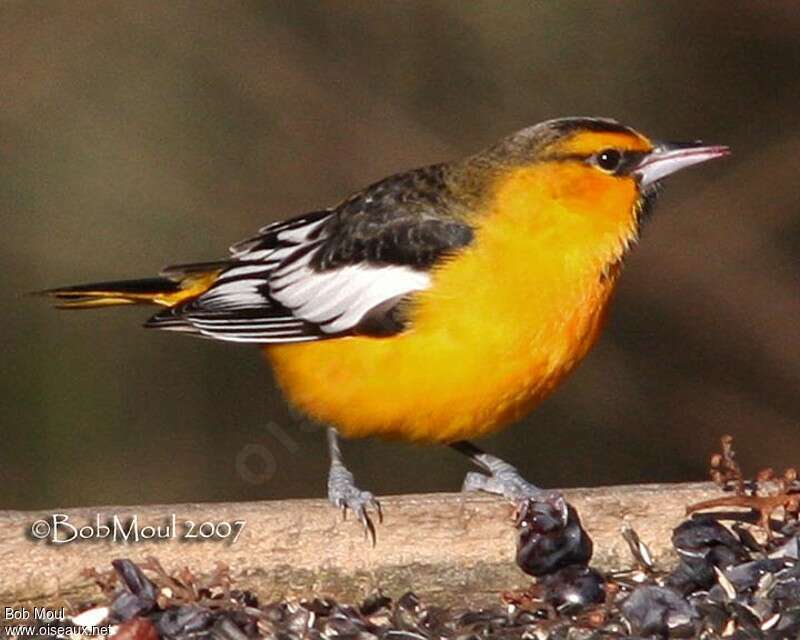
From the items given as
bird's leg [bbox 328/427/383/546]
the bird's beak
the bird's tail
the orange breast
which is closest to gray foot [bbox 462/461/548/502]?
the orange breast

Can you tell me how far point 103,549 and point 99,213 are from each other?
15.5 ft

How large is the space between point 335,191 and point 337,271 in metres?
2.79

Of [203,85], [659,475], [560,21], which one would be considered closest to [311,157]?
[203,85]

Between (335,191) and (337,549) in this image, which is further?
(335,191)

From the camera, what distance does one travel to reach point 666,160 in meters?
5.22

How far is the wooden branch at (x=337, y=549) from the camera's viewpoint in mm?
4207

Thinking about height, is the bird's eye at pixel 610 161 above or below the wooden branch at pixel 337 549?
above

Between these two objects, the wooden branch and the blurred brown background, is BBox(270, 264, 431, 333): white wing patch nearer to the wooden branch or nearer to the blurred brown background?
the wooden branch

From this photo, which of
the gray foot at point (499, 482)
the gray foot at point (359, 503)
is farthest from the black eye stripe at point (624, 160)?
the gray foot at point (359, 503)

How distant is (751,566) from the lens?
4.20 meters

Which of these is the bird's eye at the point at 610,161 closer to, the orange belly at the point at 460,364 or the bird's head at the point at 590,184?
the bird's head at the point at 590,184

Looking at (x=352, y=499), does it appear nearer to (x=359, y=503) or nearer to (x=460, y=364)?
(x=359, y=503)

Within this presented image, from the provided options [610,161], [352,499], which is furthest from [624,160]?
[352,499]

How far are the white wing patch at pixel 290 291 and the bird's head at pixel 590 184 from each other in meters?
0.40
